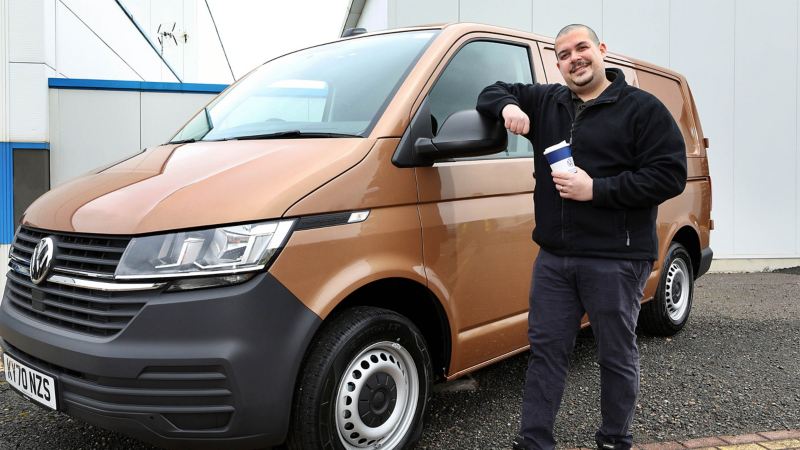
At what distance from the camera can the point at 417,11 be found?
8.06m

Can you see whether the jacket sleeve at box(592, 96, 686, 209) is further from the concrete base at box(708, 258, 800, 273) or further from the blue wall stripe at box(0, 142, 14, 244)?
the concrete base at box(708, 258, 800, 273)

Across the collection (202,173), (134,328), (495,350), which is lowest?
(495,350)

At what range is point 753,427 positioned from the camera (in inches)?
124

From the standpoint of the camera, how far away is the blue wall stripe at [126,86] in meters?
6.50

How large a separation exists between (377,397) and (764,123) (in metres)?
9.10

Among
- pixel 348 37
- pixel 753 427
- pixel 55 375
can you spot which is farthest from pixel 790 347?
pixel 55 375

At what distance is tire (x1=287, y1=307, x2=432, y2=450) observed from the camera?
216 cm

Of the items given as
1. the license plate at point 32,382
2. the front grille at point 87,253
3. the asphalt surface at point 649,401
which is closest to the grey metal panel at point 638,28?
the asphalt surface at point 649,401

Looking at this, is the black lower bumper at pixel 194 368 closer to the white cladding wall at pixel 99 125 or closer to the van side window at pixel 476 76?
the van side window at pixel 476 76

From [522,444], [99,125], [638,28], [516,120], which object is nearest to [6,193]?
[99,125]

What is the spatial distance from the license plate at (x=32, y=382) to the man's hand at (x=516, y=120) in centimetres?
196

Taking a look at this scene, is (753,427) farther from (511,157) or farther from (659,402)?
(511,157)

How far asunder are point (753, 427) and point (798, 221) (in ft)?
25.5

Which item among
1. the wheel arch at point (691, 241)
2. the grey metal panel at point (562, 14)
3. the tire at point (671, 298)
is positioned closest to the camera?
the tire at point (671, 298)
